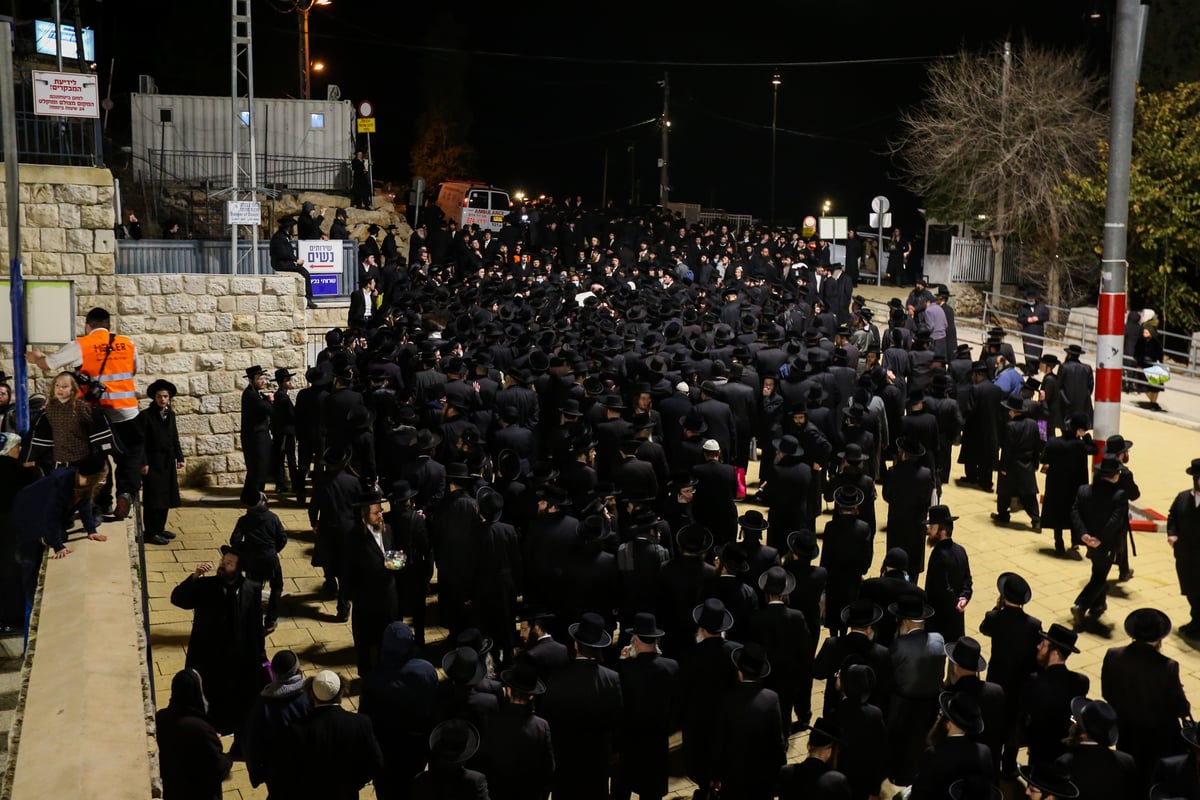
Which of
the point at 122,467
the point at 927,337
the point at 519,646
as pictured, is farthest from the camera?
the point at 927,337

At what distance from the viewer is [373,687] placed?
6578 mm

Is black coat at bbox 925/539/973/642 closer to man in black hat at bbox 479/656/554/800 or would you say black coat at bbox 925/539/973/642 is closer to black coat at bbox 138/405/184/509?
man in black hat at bbox 479/656/554/800

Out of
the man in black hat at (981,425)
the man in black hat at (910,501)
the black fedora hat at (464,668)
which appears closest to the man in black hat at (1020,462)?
the man in black hat at (981,425)

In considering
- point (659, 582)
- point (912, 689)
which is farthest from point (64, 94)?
point (912, 689)

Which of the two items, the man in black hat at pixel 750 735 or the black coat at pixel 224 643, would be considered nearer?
the man in black hat at pixel 750 735

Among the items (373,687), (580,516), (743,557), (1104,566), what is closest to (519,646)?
(580,516)

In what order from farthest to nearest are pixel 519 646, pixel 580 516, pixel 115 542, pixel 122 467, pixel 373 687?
pixel 122 467 < pixel 519 646 < pixel 580 516 < pixel 115 542 < pixel 373 687

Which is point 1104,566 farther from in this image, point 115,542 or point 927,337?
point 115,542

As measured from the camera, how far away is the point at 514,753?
6152 mm

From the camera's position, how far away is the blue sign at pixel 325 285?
62.7 feet

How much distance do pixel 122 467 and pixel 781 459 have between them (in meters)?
6.09

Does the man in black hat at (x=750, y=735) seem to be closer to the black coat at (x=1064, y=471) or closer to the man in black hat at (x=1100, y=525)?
the man in black hat at (x=1100, y=525)

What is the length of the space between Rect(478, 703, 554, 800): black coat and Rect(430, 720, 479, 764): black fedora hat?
Result: 0.51m

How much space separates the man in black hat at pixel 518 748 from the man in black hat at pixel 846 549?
3.51m
